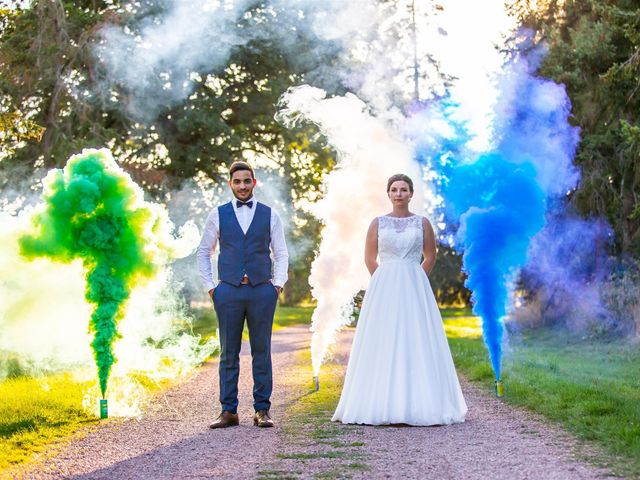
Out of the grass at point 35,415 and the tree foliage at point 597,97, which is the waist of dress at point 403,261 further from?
the tree foliage at point 597,97

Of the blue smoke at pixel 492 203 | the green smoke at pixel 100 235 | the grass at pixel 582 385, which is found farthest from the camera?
the blue smoke at pixel 492 203

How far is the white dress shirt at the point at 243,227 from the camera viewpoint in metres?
7.84

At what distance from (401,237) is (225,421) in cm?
230

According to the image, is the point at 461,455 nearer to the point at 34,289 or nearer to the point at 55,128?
the point at 34,289

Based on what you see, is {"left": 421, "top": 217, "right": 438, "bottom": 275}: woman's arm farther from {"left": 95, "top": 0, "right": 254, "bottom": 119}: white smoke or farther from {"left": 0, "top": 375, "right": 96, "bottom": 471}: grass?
{"left": 95, "top": 0, "right": 254, "bottom": 119}: white smoke

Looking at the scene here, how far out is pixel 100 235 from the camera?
855cm

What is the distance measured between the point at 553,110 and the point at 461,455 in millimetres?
6994

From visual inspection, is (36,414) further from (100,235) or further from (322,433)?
(322,433)

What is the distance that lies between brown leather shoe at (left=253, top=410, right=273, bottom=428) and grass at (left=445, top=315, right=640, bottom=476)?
2.46 m

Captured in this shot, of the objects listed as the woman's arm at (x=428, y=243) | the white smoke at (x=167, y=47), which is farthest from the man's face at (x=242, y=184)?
the white smoke at (x=167, y=47)

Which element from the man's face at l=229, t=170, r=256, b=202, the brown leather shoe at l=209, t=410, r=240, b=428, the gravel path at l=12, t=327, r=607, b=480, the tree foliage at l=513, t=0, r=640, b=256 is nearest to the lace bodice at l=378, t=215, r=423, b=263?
the man's face at l=229, t=170, r=256, b=202

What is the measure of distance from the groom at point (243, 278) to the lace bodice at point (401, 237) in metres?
1.06

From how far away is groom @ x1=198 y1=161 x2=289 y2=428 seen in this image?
773 centimetres

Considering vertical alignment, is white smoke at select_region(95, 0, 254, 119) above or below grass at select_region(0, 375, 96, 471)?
above
